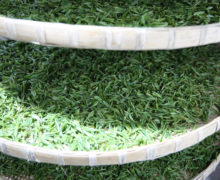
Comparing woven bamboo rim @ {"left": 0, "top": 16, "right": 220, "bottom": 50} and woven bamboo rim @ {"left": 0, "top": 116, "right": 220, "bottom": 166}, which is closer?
woven bamboo rim @ {"left": 0, "top": 16, "right": 220, "bottom": 50}

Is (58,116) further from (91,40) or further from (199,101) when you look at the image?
(199,101)

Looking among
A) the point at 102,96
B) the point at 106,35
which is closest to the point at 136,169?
the point at 102,96

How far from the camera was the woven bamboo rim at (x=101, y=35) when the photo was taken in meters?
0.82

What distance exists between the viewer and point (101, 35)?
0.83m

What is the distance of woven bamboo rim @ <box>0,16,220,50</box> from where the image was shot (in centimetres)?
82

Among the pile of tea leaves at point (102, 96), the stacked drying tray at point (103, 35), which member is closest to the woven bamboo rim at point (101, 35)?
the stacked drying tray at point (103, 35)

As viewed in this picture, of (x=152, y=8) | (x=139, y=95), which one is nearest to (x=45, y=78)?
(x=139, y=95)

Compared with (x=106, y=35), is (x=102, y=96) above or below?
below

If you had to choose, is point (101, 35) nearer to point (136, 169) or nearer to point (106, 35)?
point (106, 35)

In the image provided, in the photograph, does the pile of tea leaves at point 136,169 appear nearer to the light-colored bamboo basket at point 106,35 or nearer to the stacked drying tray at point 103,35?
the stacked drying tray at point 103,35

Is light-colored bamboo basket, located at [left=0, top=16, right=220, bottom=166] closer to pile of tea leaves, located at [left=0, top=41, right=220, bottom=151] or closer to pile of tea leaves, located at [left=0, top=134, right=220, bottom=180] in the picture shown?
pile of tea leaves, located at [left=0, top=41, right=220, bottom=151]

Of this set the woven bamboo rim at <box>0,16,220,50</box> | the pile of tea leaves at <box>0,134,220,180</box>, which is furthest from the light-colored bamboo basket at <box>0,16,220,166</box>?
the pile of tea leaves at <box>0,134,220,180</box>

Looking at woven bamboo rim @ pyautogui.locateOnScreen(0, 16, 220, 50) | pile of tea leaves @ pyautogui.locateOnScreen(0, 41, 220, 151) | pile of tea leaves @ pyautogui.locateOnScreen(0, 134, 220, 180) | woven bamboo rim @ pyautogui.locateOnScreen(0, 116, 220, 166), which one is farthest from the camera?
pile of tea leaves @ pyautogui.locateOnScreen(0, 134, 220, 180)

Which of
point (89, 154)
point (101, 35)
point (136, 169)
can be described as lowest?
point (136, 169)
